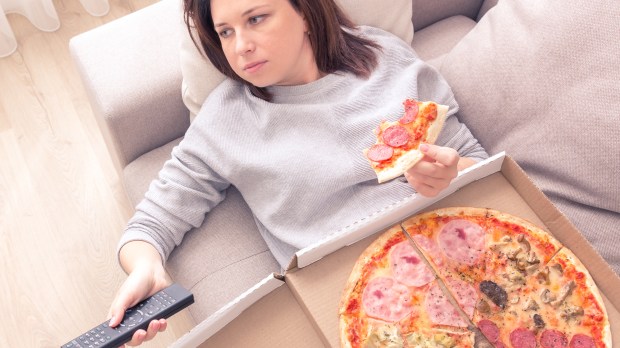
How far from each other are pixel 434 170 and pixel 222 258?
499 millimetres

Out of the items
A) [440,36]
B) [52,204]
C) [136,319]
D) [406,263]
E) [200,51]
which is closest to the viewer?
[136,319]

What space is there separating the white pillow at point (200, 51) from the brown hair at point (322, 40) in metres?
0.03

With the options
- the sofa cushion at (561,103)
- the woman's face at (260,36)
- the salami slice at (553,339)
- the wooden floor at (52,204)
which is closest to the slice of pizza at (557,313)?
the salami slice at (553,339)

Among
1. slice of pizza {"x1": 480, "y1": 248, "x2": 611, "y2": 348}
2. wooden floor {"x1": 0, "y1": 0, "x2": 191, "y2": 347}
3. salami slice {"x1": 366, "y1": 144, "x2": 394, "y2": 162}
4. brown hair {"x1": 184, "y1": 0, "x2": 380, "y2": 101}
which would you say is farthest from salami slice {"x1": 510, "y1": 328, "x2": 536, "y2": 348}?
wooden floor {"x1": 0, "y1": 0, "x2": 191, "y2": 347}

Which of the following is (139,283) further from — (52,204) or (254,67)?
(52,204)

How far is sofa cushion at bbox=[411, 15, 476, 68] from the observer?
5.16 ft

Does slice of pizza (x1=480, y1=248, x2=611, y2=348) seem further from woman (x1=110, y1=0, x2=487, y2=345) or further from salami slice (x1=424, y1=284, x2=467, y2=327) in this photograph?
woman (x1=110, y1=0, x2=487, y2=345)

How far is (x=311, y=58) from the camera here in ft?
4.17

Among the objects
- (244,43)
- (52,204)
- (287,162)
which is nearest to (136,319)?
(287,162)

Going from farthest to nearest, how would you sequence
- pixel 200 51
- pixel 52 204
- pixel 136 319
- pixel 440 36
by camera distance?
pixel 52 204 < pixel 440 36 < pixel 200 51 < pixel 136 319

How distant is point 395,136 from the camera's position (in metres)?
1.10

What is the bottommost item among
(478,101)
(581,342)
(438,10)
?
(581,342)

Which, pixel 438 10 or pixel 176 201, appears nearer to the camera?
pixel 176 201

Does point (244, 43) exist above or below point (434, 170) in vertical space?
above
